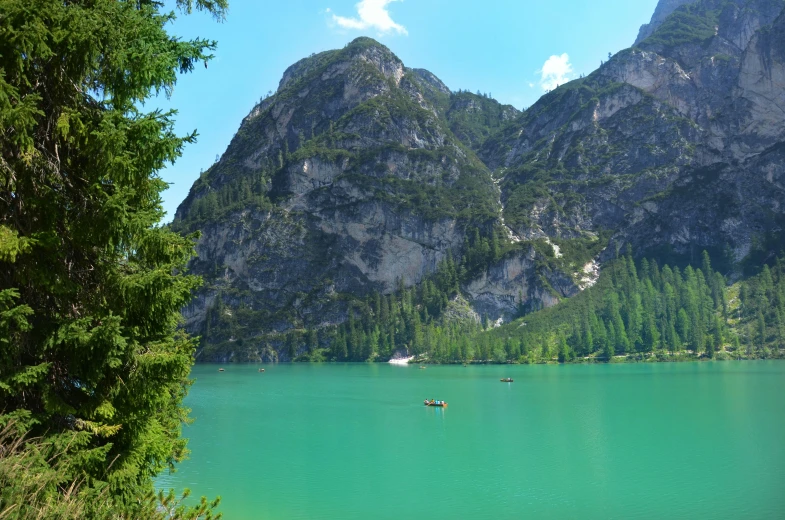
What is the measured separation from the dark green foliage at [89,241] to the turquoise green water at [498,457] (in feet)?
67.2

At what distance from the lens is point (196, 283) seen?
1076cm

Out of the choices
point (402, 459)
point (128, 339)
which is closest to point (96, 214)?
point (128, 339)

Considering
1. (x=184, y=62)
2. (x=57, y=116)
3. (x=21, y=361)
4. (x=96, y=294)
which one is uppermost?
(x=184, y=62)

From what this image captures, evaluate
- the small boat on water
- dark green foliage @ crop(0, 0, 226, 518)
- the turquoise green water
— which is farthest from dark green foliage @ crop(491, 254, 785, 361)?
dark green foliage @ crop(0, 0, 226, 518)

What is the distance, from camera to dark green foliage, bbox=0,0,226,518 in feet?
30.3

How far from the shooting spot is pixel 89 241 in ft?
33.2

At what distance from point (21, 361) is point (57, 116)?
430 cm

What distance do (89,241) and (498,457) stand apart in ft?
119

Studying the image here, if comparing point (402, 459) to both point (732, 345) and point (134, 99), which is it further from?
point (732, 345)

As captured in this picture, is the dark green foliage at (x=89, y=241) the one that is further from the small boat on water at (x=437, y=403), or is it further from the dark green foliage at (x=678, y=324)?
the dark green foliage at (x=678, y=324)

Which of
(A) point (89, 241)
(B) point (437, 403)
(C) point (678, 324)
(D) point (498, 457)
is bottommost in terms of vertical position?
(D) point (498, 457)

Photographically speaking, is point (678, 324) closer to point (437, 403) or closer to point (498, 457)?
point (437, 403)

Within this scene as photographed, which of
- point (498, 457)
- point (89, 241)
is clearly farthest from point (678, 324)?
point (89, 241)

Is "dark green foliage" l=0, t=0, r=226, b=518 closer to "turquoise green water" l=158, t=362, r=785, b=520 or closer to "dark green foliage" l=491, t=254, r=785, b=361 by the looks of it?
"turquoise green water" l=158, t=362, r=785, b=520
